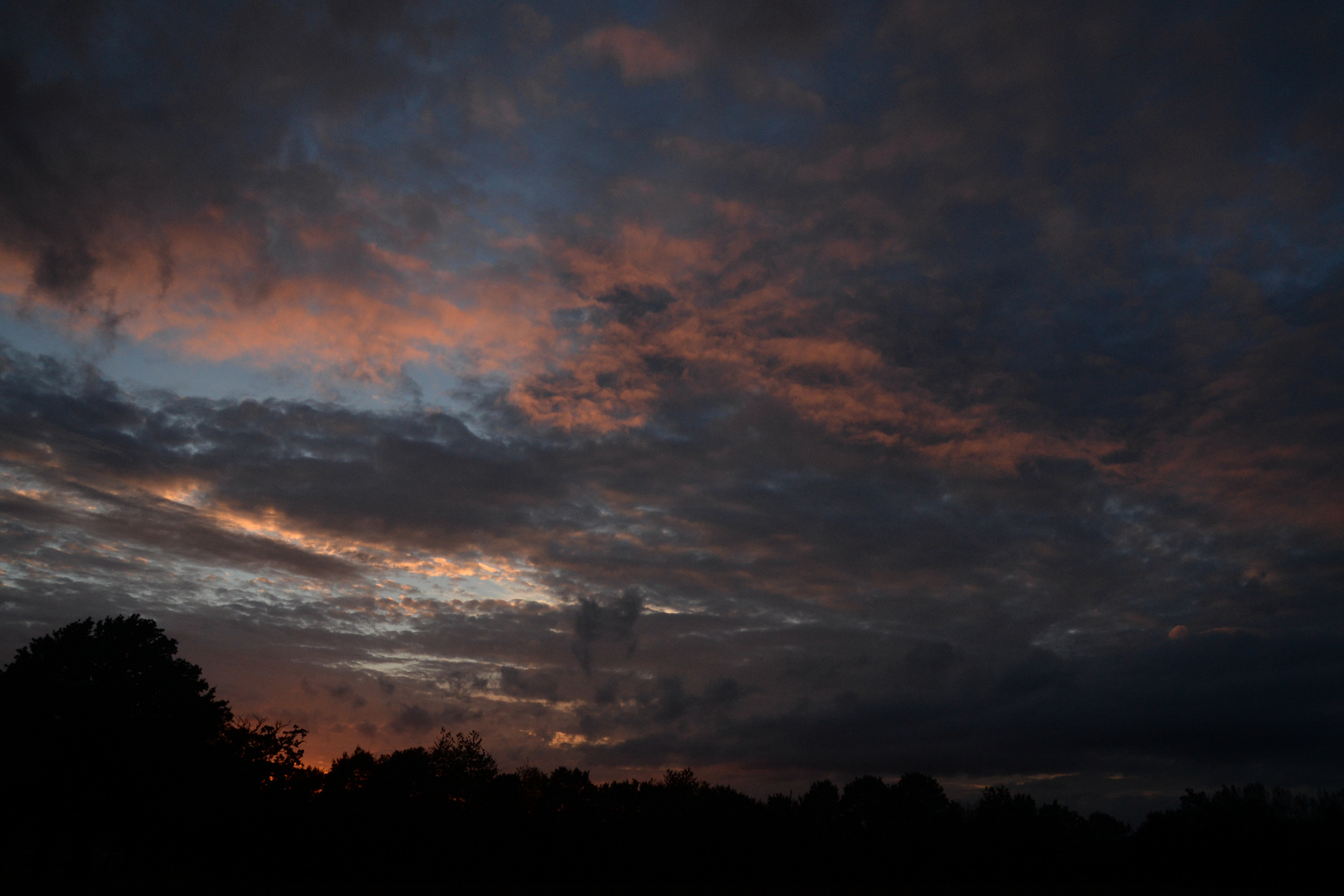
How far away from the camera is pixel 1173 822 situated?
4203 inches

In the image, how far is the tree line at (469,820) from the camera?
Result: 68562mm

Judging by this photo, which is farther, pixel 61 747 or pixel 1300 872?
pixel 1300 872

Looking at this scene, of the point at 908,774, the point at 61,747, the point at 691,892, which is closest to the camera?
the point at 61,747

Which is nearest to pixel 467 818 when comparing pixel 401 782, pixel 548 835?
pixel 548 835

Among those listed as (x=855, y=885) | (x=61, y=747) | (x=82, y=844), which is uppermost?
(x=61, y=747)

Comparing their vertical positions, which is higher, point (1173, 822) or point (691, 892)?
point (1173, 822)

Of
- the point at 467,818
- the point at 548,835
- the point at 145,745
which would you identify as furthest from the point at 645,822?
the point at 145,745

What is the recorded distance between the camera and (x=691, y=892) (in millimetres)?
86625

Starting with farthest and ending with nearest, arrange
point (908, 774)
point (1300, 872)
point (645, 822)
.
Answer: point (908, 774) < point (645, 822) < point (1300, 872)

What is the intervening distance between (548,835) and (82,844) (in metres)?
48.5

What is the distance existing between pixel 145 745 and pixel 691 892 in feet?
182

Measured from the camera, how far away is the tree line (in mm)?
68562

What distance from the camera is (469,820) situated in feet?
330

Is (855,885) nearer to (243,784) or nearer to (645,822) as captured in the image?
(645,822)
